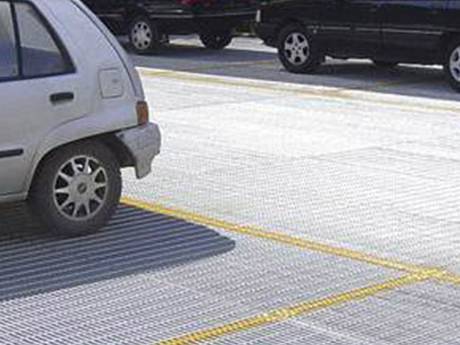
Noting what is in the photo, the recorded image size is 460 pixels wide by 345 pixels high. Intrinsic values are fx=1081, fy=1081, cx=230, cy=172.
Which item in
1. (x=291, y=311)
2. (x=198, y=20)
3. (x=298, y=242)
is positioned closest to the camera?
(x=291, y=311)

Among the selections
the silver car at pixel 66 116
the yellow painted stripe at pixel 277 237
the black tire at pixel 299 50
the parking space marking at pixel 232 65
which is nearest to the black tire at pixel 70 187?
the silver car at pixel 66 116

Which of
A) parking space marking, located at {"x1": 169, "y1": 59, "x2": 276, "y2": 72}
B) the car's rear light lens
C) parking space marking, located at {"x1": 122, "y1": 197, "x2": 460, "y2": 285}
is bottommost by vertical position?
parking space marking, located at {"x1": 169, "y1": 59, "x2": 276, "y2": 72}

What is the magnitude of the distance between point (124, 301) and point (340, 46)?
10316 millimetres

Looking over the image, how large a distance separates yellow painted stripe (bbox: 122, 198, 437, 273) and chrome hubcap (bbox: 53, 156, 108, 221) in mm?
772

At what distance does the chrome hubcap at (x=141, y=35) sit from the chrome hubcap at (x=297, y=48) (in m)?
3.88

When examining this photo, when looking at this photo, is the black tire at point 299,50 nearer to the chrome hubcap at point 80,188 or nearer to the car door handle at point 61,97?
the chrome hubcap at point 80,188

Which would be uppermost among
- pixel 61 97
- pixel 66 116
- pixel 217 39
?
pixel 61 97

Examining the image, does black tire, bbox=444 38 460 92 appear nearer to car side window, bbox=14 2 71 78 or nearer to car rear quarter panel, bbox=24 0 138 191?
car rear quarter panel, bbox=24 0 138 191

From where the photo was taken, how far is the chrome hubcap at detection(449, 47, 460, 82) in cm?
1385

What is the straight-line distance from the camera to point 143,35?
63.9 ft

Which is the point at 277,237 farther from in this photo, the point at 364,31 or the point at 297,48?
the point at 297,48

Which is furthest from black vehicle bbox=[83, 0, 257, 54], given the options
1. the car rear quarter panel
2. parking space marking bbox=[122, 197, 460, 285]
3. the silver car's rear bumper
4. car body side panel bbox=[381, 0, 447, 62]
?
the car rear quarter panel

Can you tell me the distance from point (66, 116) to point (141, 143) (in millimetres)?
616

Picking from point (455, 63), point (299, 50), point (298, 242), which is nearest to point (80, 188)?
point (298, 242)
